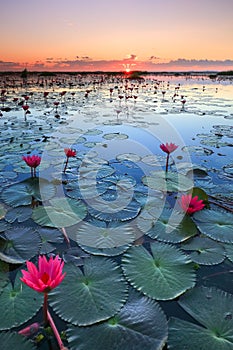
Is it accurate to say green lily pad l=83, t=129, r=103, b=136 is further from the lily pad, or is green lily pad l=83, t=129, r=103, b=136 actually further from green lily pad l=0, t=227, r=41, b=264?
green lily pad l=0, t=227, r=41, b=264

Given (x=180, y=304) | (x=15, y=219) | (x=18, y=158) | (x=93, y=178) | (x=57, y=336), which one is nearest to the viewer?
(x=57, y=336)

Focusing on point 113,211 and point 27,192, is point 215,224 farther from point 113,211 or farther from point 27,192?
point 27,192

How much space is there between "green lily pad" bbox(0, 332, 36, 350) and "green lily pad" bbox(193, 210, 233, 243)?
4.04 feet

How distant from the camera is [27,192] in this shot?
90.9 inches

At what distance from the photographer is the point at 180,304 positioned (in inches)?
48.2

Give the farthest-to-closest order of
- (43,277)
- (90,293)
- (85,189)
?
(85,189)
(90,293)
(43,277)

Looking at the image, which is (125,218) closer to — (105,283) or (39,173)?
(105,283)

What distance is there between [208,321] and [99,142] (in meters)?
3.45

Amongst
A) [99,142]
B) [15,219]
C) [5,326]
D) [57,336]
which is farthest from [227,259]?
[99,142]

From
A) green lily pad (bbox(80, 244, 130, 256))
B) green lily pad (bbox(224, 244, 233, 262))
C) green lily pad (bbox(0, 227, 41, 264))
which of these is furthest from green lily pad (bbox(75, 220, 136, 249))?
green lily pad (bbox(224, 244, 233, 262))

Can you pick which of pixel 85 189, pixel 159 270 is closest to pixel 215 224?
pixel 159 270

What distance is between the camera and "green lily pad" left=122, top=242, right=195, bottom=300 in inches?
50.1

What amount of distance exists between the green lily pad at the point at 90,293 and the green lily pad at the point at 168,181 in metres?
1.21

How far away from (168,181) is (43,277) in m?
1.86
